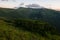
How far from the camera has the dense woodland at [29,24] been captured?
2.64 meters

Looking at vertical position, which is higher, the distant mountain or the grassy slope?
the distant mountain

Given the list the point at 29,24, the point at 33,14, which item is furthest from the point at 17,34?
the point at 33,14

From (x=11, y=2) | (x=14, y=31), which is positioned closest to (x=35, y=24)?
(x=14, y=31)

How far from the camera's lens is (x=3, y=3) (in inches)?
106

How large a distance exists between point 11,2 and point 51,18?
0.82 m

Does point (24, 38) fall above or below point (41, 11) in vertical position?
below

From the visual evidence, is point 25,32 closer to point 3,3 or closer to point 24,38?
point 24,38

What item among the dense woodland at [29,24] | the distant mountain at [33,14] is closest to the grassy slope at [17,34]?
the dense woodland at [29,24]

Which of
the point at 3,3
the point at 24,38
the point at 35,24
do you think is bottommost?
the point at 24,38

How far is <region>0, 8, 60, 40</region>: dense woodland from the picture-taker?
104 inches

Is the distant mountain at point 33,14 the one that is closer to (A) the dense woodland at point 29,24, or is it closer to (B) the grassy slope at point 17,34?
(A) the dense woodland at point 29,24

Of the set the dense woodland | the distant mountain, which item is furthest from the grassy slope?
the distant mountain

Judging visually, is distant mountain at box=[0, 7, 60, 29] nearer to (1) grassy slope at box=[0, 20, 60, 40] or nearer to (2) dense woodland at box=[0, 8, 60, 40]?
(2) dense woodland at box=[0, 8, 60, 40]

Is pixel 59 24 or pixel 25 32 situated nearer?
pixel 59 24
